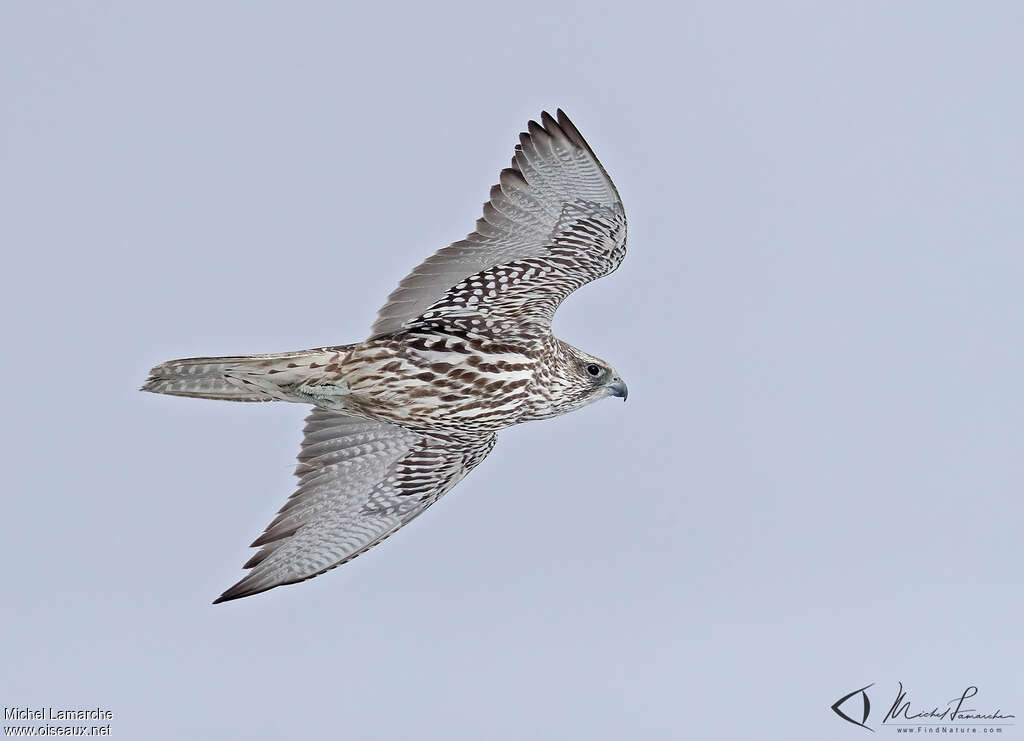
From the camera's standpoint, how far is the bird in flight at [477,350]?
12938mm

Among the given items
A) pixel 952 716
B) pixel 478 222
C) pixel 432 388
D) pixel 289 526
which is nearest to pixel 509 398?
pixel 432 388

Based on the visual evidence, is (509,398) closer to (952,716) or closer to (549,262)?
(549,262)

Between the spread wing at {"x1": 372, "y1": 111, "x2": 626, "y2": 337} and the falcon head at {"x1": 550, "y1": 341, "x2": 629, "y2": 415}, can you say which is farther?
the falcon head at {"x1": 550, "y1": 341, "x2": 629, "y2": 415}

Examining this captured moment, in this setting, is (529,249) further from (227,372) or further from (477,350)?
(227,372)

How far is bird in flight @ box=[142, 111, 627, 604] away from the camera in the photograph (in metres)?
12.9

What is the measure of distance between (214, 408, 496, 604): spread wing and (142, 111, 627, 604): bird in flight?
0.09ft

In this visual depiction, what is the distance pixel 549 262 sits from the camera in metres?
13.4

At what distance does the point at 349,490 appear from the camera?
14742 mm

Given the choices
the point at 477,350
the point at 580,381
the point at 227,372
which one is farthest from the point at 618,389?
the point at 227,372

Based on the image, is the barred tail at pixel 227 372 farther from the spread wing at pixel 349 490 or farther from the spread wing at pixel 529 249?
the spread wing at pixel 349 490

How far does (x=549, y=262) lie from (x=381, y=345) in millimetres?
1608

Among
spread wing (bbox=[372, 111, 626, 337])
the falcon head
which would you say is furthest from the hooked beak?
spread wing (bbox=[372, 111, 626, 337])

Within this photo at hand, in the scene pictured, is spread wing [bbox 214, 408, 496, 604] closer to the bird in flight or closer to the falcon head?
the bird in flight

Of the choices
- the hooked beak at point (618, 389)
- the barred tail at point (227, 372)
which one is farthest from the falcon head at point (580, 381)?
Answer: the barred tail at point (227, 372)
